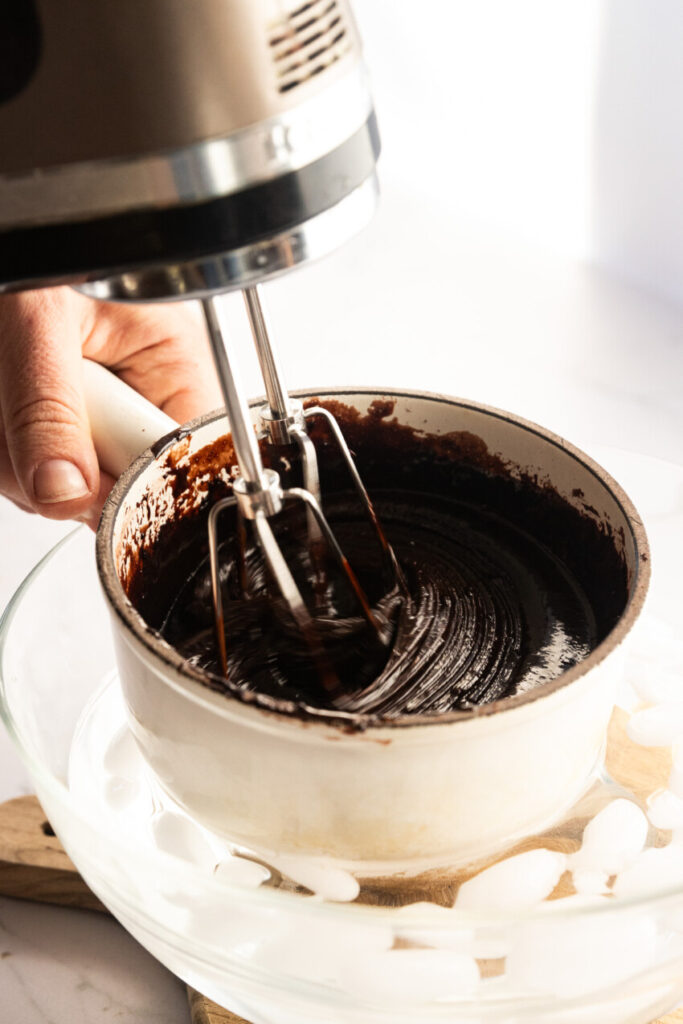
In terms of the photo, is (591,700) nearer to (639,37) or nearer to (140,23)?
(140,23)

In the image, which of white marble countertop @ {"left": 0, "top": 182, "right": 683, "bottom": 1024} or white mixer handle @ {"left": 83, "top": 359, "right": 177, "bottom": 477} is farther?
white marble countertop @ {"left": 0, "top": 182, "right": 683, "bottom": 1024}

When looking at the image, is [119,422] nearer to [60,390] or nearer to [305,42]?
[60,390]

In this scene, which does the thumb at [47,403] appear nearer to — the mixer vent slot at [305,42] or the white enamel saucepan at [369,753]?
the white enamel saucepan at [369,753]

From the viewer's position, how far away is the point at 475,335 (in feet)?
3.96

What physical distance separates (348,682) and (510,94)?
1.05 meters

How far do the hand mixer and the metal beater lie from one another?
0.04m

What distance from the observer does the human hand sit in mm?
657

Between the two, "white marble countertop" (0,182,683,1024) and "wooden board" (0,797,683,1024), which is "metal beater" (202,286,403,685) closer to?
"wooden board" (0,797,683,1024)

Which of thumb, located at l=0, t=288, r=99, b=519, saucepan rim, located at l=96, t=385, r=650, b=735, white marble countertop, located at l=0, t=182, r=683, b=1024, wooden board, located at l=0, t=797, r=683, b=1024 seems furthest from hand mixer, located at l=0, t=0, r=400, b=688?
white marble countertop, located at l=0, t=182, r=683, b=1024

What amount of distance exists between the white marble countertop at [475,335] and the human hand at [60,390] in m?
0.18

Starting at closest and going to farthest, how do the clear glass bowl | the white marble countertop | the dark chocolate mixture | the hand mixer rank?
the hand mixer < the clear glass bowl < the dark chocolate mixture < the white marble countertop

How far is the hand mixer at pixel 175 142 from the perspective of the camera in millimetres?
320

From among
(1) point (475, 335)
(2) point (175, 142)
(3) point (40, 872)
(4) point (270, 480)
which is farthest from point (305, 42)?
(1) point (475, 335)

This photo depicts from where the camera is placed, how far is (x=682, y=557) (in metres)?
0.68
